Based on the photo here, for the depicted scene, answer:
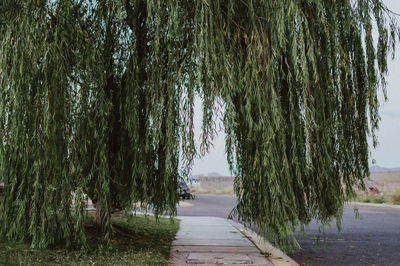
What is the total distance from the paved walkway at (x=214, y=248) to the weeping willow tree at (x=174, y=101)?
2.20 feet

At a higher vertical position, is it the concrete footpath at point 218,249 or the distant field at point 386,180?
the distant field at point 386,180

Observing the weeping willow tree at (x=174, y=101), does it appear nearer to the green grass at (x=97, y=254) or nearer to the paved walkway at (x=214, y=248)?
the green grass at (x=97, y=254)

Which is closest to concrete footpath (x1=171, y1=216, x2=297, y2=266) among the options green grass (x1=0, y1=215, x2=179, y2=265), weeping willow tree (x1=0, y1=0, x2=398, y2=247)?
green grass (x1=0, y1=215, x2=179, y2=265)

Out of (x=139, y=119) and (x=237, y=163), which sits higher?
(x=139, y=119)

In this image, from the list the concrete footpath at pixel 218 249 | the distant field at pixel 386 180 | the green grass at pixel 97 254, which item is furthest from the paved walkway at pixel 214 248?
the distant field at pixel 386 180

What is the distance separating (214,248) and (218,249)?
4.7 inches

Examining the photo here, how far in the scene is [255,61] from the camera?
5.61 metres

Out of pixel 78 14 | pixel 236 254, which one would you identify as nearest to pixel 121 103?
pixel 78 14

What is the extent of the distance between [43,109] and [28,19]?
48.7 inches

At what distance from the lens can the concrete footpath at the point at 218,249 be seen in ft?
19.7

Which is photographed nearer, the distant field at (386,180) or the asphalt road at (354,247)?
the asphalt road at (354,247)

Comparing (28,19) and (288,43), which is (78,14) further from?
(288,43)

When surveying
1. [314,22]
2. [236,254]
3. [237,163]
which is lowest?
[236,254]

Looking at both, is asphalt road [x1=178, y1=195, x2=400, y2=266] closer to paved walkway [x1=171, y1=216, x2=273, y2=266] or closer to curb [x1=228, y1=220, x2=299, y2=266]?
curb [x1=228, y1=220, x2=299, y2=266]
